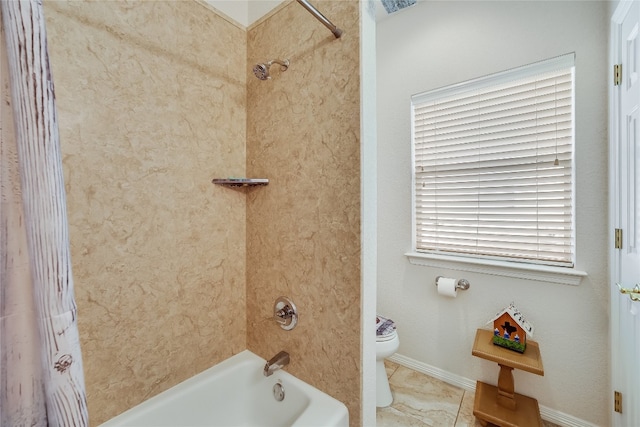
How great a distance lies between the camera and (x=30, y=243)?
1.19ft

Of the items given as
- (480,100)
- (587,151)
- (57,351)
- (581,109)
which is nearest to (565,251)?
(587,151)

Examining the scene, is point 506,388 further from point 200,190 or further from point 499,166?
point 200,190

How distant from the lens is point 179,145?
109 centimetres

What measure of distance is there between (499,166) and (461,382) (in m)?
1.51

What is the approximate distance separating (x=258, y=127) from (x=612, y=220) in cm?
185

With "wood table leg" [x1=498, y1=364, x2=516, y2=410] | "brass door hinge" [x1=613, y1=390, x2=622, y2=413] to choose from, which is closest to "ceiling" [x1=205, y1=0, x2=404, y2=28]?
"wood table leg" [x1=498, y1=364, x2=516, y2=410]

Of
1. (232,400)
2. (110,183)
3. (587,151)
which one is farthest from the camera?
(587,151)

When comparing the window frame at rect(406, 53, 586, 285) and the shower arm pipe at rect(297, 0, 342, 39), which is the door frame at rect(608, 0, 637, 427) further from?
the shower arm pipe at rect(297, 0, 342, 39)

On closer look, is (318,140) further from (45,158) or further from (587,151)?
(587,151)

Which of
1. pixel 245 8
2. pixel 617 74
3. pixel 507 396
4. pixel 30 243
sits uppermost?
pixel 245 8

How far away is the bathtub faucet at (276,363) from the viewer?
43.6 inches

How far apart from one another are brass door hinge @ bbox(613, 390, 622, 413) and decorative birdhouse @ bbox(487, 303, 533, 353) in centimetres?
37

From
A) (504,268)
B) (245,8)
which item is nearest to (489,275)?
(504,268)

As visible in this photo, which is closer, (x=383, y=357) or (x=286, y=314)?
(x=286, y=314)
